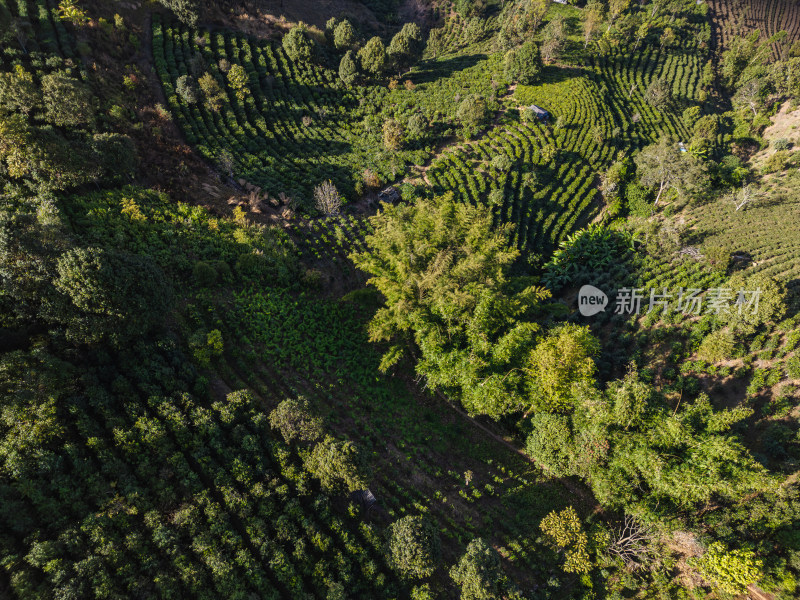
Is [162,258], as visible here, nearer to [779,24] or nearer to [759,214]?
[759,214]

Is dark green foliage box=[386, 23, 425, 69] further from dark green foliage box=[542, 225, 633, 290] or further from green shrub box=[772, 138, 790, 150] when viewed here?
green shrub box=[772, 138, 790, 150]

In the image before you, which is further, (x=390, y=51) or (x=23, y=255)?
(x=390, y=51)

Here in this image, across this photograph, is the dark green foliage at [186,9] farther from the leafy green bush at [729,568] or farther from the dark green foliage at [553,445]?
the leafy green bush at [729,568]

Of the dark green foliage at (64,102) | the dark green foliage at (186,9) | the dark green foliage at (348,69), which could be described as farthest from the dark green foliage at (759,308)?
the dark green foliage at (186,9)

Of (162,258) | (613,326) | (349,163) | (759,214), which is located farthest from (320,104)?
(759,214)

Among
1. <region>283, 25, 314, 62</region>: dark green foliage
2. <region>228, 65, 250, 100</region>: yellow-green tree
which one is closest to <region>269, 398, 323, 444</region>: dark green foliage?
<region>228, 65, 250, 100</region>: yellow-green tree

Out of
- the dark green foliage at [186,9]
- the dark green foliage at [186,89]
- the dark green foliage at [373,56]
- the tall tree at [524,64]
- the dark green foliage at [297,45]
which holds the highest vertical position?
the dark green foliage at [186,9]
